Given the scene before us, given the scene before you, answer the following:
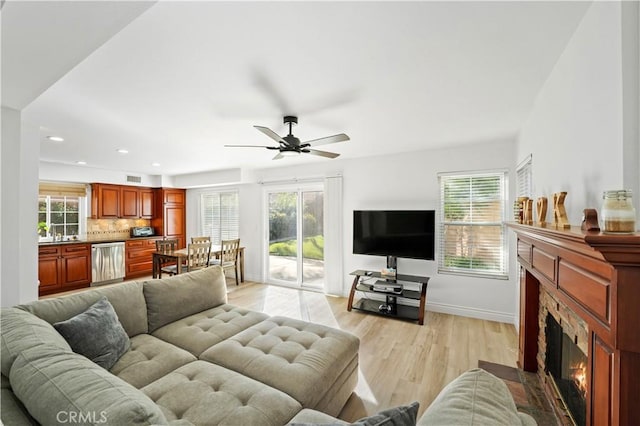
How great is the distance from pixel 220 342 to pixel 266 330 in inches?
14.4

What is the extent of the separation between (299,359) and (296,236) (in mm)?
3687

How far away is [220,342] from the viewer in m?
2.04

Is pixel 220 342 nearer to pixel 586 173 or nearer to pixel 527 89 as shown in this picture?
pixel 586 173

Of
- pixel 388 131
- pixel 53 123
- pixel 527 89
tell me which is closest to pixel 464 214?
pixel 388 131

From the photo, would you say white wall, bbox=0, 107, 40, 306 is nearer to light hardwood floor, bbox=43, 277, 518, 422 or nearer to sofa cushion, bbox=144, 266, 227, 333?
sofa cushion, bbox=144, 266, 227, 333

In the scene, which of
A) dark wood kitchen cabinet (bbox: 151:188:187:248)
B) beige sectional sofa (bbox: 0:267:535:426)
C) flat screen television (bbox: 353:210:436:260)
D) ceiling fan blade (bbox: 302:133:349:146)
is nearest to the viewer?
beige sectional sofa (bbox: 0:267:535:426)

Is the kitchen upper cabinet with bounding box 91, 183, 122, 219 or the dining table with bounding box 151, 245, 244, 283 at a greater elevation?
the kitchen upper cabinet with bounding box 91, 183, 122, 219

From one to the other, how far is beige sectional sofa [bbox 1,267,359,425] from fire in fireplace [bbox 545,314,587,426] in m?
1.32

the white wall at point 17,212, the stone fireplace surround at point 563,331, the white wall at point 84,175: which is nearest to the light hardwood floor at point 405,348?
the stone fireplace surround at point 563,331

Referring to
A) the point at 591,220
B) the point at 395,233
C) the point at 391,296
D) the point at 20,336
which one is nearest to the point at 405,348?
the point at 391,296

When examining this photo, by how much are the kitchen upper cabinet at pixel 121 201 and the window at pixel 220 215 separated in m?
1.27

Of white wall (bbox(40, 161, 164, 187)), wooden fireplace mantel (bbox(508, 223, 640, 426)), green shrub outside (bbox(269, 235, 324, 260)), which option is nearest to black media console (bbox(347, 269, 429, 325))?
green shrub outside (bbox(269, 235, 324, 260))

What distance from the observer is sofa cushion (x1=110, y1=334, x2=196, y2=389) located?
162 cm

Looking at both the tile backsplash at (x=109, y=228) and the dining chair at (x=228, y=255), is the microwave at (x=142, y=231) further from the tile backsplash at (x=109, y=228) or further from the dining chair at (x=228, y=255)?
the dining chair at (x=228, y=255)
